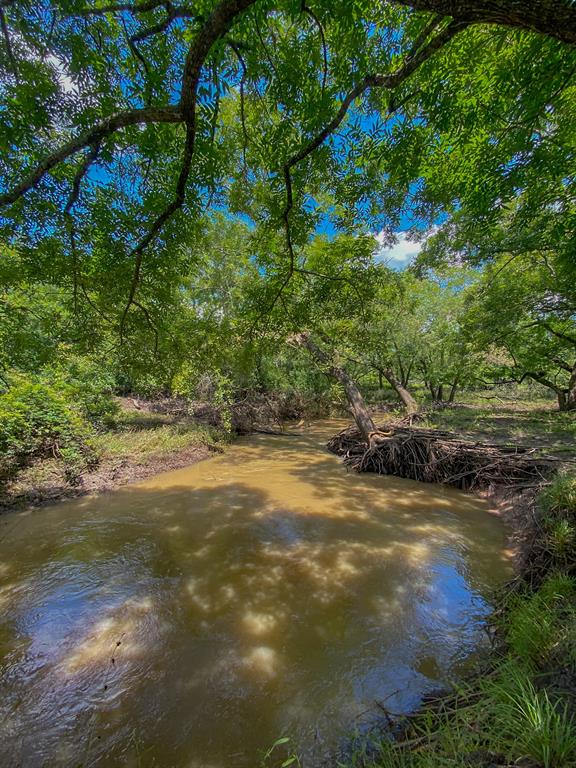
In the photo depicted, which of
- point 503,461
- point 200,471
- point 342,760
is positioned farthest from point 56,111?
point 503,461

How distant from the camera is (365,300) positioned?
5137 millimetres

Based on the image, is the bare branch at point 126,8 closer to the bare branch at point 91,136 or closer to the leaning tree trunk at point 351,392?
the bare branch at point 91,136

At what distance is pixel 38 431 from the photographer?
6215mm

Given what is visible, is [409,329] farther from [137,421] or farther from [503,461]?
[137,421]

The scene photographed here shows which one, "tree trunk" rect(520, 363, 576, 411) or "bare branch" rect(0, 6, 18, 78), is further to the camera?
"tree trunk" rect(520, 363, 576, 411)

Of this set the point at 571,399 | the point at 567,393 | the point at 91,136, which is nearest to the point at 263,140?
the point at 91,136

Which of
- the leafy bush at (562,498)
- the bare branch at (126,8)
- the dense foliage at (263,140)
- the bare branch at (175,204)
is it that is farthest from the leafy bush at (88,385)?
the leafy bush at (562,498)

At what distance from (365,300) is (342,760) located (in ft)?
16.9

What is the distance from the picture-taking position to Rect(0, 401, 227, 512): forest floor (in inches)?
224

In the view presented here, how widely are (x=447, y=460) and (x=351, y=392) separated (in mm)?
3582

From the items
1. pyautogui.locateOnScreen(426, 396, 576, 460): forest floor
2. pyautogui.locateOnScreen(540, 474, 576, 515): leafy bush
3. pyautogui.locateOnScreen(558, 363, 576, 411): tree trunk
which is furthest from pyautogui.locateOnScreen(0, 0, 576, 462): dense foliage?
pyautogui.locateOnScreen(558, 363, 576, 411): tree trunk

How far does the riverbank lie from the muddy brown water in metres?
0.24

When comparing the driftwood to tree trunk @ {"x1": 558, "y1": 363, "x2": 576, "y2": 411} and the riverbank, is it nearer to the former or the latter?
the riverbank

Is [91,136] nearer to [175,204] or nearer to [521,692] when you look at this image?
[175,204]
